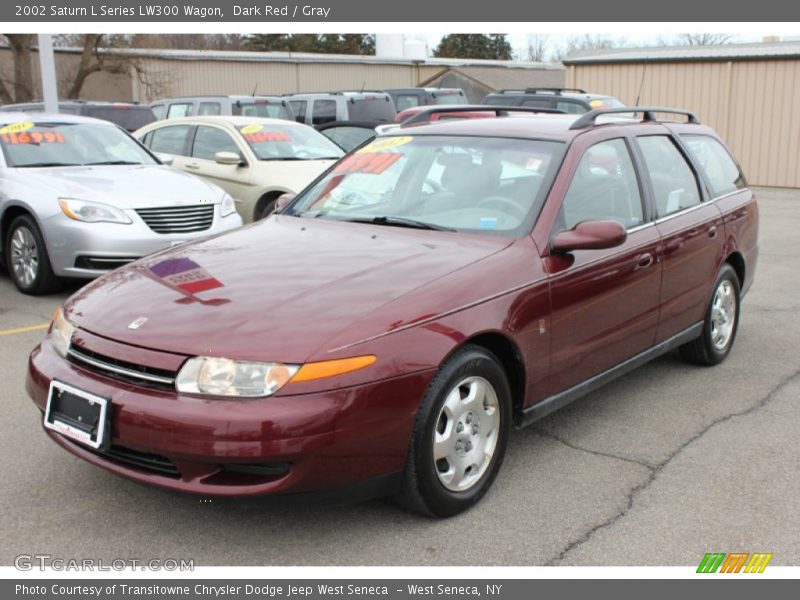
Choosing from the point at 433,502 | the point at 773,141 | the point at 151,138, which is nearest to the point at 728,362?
the point at 433,502

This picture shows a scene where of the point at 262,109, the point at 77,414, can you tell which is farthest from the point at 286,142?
the point at 77,414

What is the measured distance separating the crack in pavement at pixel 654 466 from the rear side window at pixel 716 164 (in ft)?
4.21

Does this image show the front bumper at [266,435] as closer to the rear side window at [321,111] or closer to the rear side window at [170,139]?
the rear side window at [170,139]

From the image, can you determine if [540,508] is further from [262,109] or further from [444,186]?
[262,109]

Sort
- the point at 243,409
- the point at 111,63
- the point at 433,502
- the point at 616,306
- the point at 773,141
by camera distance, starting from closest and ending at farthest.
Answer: the point at 243,409 → the point at 433,502 → the point at 616,306 → the point at 773,141 → the point at 111,63

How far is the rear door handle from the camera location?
4.55 metres

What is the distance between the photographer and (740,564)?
127 inches

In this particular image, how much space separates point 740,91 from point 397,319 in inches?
688

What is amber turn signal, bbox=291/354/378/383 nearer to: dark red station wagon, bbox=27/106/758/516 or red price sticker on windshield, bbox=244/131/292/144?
dark red station wagon, bbox=27/106/758/516

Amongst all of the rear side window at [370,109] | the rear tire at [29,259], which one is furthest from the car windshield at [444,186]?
the rear side window at [370,109]

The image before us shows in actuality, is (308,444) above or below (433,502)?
above

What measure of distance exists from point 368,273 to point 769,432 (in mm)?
2389

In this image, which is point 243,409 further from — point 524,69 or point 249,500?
point 524,69

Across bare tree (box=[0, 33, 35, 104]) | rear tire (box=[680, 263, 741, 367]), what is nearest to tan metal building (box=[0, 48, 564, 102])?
bare tree (box=[0, 33, 35, 104])
